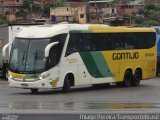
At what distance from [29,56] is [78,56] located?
8.44 feet

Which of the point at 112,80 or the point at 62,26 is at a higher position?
the point at 62,26

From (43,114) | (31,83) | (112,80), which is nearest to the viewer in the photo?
(43,114)

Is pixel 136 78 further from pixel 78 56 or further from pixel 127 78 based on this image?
pixel 78 56

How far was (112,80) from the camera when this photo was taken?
95.9 ft

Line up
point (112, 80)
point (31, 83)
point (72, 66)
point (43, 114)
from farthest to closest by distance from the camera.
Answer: point (112, 80), point (72, 66), point (31, 83), point (43, 114)

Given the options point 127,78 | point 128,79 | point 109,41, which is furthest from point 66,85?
point 128,79

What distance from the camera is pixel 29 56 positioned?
2523 centimetres

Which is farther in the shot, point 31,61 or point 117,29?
point 117,29

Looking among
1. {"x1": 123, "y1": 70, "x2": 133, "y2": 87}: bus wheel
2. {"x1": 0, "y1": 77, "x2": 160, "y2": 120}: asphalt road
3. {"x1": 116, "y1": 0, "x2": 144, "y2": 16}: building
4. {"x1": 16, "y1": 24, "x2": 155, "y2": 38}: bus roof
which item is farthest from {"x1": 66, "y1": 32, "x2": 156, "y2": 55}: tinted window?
{"x1": 116, "y1": 0, "x2": 144, "y2": 16}: building

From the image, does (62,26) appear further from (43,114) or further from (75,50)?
(43,114)

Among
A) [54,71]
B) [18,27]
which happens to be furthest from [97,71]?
[18,27]

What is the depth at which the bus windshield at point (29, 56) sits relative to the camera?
25.2 m

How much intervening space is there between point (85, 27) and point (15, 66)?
3921 mm

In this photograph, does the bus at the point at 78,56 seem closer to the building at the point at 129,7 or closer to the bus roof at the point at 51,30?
the bus roof at the point at 51,30
